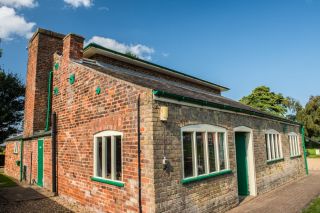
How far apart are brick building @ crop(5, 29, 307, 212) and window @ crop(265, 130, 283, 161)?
47 millimetres

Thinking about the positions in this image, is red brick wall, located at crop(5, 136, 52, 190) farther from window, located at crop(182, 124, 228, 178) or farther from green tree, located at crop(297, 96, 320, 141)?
green tree, located at crop(297, 96, 320, 141)

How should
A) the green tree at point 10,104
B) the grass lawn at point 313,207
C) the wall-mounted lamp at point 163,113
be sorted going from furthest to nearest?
1. the green tree at point 10,104
2. the grass lawn at point 313,207
3. the wall-mounted lamp at point 163,113

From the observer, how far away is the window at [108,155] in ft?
21.5

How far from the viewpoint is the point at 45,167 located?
10781 mm

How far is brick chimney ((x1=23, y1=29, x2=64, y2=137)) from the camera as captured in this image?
44.1ft

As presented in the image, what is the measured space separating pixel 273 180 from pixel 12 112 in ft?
89.8

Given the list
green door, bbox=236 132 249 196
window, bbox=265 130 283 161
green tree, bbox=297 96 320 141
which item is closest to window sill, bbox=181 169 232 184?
green door, bbox=236 132 249 196

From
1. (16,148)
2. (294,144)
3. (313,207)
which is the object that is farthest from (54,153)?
(294,144)

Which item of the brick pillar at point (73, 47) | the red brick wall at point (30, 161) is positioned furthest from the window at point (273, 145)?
the red brick wall at point (30, 161)

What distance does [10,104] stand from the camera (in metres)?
26.7

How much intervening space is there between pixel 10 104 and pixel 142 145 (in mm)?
26824

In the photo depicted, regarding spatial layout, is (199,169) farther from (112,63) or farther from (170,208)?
(112,63)

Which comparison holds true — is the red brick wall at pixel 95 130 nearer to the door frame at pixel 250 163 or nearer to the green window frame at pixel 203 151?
the green window frame at pixel 203 151

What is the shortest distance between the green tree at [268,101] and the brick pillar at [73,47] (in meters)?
35.9
